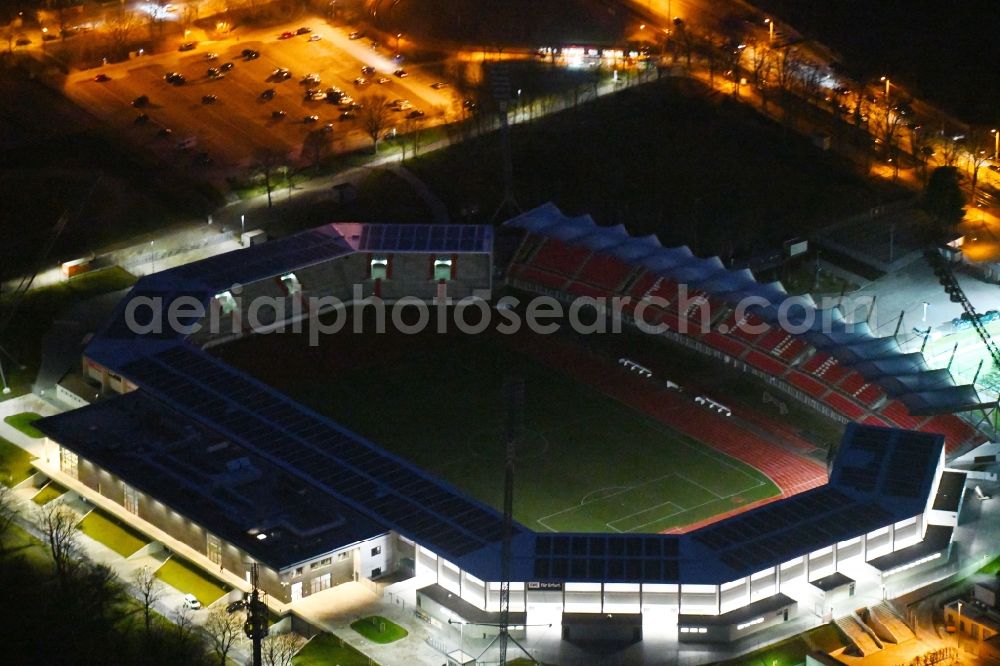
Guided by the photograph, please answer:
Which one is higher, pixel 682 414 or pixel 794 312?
pixel 794 312

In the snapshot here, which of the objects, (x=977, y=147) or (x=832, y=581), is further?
(x=977, y=147)

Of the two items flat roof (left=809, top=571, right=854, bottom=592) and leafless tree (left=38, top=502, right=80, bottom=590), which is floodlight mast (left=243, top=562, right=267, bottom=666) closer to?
leafless tree (left=38, top=502, right=80, bottom=590)

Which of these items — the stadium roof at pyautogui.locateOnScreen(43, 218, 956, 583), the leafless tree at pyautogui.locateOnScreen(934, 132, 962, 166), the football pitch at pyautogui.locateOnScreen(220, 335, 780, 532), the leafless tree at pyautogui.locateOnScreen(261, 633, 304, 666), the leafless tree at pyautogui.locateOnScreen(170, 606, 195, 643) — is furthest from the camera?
the leafless tree at pyautogui.locateOnScreen(934, 132, 962, 166)

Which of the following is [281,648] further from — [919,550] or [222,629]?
[919,550]

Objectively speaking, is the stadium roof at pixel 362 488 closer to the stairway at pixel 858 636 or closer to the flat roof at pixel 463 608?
the flat roof at pixel 463 608

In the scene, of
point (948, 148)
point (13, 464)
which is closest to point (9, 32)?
point (13, 464)

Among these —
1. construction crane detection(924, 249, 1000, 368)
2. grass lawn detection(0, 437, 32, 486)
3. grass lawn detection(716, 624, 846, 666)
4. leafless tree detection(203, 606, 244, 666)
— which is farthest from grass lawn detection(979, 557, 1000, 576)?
grass lawn detection(0, 437, 32, 486)
